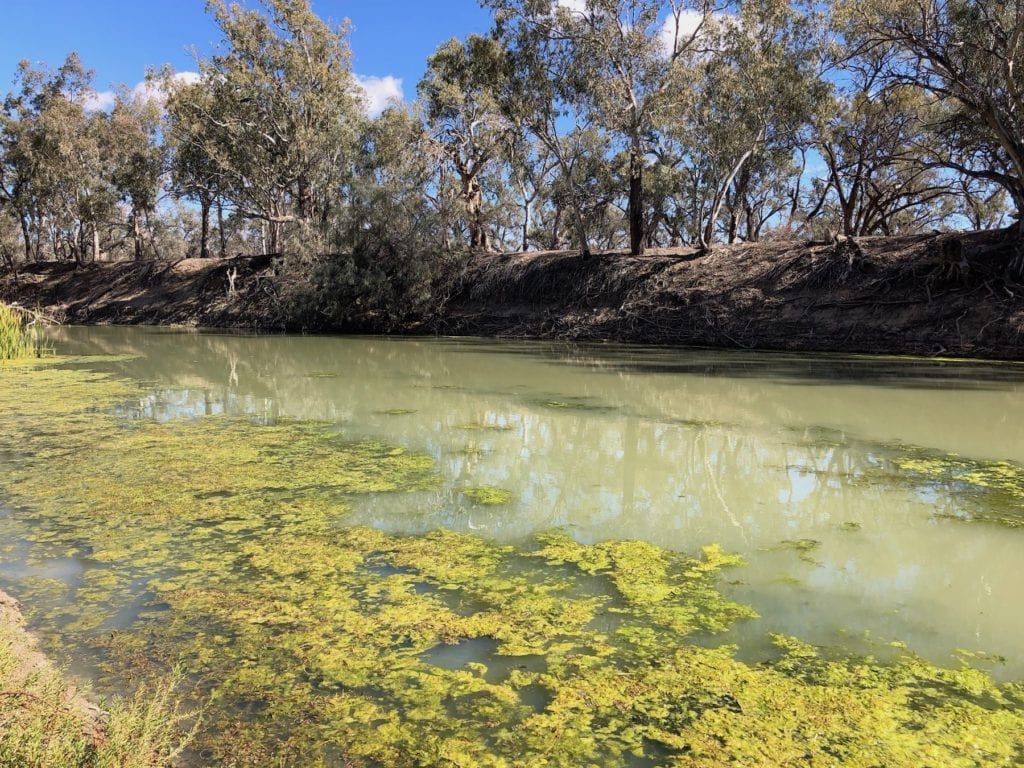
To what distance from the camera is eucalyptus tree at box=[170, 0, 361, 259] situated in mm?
27469

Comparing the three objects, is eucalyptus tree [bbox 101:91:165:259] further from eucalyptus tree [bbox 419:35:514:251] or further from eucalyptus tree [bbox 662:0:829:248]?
eucalyptus tree [bbox 662:0:829:248]

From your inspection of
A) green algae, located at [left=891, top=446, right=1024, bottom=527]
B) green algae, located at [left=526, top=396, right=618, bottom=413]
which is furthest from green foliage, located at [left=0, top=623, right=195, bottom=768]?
green algae, located at [left=526, top=396, right=618, bottom=413]

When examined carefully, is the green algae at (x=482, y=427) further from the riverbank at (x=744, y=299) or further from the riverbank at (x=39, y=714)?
the riverbank at (x=744, y=299)

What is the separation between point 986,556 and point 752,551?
1.36 metres

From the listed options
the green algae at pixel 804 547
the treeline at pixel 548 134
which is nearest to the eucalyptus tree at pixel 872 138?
the treeline at pixel 548 134

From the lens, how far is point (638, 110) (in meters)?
20.4

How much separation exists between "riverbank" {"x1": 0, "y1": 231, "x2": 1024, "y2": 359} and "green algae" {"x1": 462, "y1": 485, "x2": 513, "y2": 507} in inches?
551

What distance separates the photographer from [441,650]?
310cm

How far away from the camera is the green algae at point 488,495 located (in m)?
5.28

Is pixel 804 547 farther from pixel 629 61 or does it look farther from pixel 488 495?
pixel 629 61

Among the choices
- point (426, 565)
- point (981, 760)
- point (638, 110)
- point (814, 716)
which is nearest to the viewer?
point (981, 760)

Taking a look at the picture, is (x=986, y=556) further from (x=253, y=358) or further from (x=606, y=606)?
(x=253, y=358)

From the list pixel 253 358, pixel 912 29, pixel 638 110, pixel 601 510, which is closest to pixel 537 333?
pixel 638 110

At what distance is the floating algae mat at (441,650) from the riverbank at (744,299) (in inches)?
582
